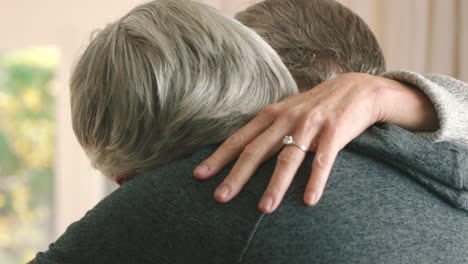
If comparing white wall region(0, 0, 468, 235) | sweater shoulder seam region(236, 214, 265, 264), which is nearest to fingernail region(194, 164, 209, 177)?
sweater shoulder seam region(236, 214, 265, 264)

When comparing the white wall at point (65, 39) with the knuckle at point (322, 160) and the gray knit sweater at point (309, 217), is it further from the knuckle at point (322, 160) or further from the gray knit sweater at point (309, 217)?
the knuckle at point (322, 160)

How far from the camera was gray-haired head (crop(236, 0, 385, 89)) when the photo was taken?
3.56 ft

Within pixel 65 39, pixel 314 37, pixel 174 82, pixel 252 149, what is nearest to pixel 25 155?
pixel 65 39

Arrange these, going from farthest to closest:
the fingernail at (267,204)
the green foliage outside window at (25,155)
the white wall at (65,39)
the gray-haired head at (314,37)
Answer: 1. the green foliage outside window at (25,155)
2. the white wall at (65,39)
3. the gray-haired head at (314,37)
4. the fingernail at (267,204)

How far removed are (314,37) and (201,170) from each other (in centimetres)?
45

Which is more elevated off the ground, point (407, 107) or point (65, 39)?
point (407, 107)

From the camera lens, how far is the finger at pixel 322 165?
2.34 ft

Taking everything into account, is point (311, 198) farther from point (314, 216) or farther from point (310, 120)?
point (310, 120)

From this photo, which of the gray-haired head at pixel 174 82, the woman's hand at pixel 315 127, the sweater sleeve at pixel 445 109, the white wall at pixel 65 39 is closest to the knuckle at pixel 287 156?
the woman's hand at pixel 315 127

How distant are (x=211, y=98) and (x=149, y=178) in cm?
Result: 15

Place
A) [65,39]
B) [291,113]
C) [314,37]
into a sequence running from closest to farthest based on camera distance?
[291,113] < [314,37] < [65,39]

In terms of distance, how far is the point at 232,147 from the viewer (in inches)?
31.3

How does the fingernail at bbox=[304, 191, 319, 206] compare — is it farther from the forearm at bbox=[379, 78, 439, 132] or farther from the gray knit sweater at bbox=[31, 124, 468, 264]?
the forearm at bbox=[379, 78, 439, 132]

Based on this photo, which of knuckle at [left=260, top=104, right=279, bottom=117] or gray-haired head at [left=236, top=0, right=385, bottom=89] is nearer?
knuckle at [left=260, top=104, right=279, bottom=117]
